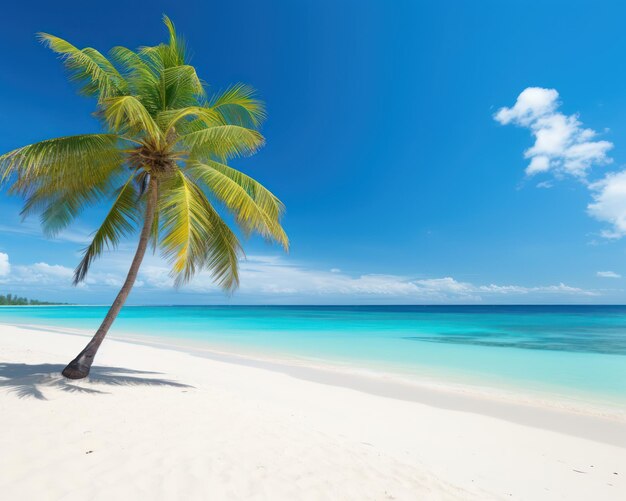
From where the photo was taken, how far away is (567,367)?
1174 cm

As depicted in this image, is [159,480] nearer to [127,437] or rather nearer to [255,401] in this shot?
[127,437]

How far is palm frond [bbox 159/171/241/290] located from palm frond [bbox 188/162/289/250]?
1.38 ft

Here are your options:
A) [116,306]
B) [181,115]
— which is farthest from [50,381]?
[181,115]

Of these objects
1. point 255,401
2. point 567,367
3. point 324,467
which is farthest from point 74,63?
point 567,367

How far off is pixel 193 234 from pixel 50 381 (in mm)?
3396

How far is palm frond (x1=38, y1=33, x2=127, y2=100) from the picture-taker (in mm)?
5887

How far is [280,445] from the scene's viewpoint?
394cm

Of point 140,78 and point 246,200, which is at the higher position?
point 140,78

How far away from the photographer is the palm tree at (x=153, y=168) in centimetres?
595

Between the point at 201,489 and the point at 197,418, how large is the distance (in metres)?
1.87

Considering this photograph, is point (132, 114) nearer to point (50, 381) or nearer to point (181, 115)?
point (181, 115)

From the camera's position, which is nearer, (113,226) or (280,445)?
(280,445)

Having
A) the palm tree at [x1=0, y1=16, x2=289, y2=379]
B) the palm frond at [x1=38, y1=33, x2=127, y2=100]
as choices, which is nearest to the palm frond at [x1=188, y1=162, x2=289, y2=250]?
the palm tree at [x1=0, y1=16, x2=289, y2=379]

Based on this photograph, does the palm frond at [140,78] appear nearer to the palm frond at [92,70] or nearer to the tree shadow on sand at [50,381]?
the palm frond at [92,70]
